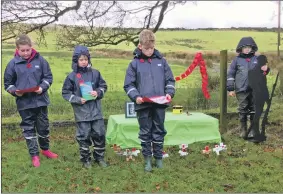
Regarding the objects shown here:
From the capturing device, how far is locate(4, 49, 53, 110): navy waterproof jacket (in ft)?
18.2

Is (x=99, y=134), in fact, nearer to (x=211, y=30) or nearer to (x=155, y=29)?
(x=155, y=29)

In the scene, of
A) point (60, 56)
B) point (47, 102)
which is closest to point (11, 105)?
point (60, 56)

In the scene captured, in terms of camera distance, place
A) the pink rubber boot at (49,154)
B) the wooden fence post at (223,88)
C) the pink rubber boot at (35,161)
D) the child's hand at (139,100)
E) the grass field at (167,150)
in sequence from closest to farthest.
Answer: the grass field at (167,150) → the child's hand at (139,100) → the pink rubber boot at (35,161) → the pink rubber boot at (49,154) → the wooden fence post at (223,88)

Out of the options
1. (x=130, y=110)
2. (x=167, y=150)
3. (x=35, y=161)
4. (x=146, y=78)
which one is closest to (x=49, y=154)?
(x=35, y=161)

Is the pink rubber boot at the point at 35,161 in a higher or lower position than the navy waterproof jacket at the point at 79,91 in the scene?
lower

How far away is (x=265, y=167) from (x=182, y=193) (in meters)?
1.40

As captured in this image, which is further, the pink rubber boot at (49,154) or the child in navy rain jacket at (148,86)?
the pink rubber boot at (49,154)

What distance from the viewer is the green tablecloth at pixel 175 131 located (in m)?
6.67

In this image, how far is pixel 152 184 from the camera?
489cm

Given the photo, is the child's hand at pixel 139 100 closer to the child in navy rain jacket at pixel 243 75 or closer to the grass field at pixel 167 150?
the grass field at pixel 167 150

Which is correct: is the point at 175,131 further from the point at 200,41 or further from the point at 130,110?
the point at 200,41

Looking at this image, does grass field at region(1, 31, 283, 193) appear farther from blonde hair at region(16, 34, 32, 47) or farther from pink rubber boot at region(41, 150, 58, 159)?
blonde hair at region(16, 34, 32, 47)

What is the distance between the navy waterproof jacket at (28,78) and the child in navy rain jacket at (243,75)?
9.41 feet

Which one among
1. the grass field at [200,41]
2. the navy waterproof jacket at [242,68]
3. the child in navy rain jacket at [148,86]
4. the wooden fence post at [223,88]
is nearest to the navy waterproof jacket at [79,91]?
the child in navy rain jacket at [148,86]
